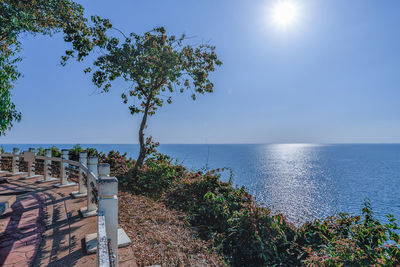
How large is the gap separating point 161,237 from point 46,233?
7.60 ft

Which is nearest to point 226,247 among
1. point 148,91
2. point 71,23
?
point 148,91

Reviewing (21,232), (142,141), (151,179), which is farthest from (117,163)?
(21,232)

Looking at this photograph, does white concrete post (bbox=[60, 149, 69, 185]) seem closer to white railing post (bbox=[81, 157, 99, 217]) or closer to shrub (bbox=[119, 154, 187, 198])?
shrub (bbox=[119, 154, 187, 198])

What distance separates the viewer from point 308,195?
26234 millimetres

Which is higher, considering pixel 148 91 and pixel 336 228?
pixel 148 91

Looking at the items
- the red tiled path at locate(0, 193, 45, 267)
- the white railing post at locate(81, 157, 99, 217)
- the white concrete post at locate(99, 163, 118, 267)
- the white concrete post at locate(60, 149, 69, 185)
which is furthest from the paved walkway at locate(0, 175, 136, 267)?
the white concrete post at locate(60, 149, 69, 185)

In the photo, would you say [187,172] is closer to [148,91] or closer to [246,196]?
[246,196]

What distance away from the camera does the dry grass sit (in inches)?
151

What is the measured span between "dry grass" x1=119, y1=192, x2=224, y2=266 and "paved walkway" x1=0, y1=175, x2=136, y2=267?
0.50 m

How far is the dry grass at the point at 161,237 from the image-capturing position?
151 inches

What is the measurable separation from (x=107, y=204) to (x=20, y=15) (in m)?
9.81

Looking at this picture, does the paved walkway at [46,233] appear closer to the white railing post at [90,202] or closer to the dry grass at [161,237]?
the white railing post at [90,202]

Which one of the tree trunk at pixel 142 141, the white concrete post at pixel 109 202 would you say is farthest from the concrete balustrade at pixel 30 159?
the white concrete post at pixel 109 202

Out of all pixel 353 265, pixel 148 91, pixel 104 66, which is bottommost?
pixel 353 265
